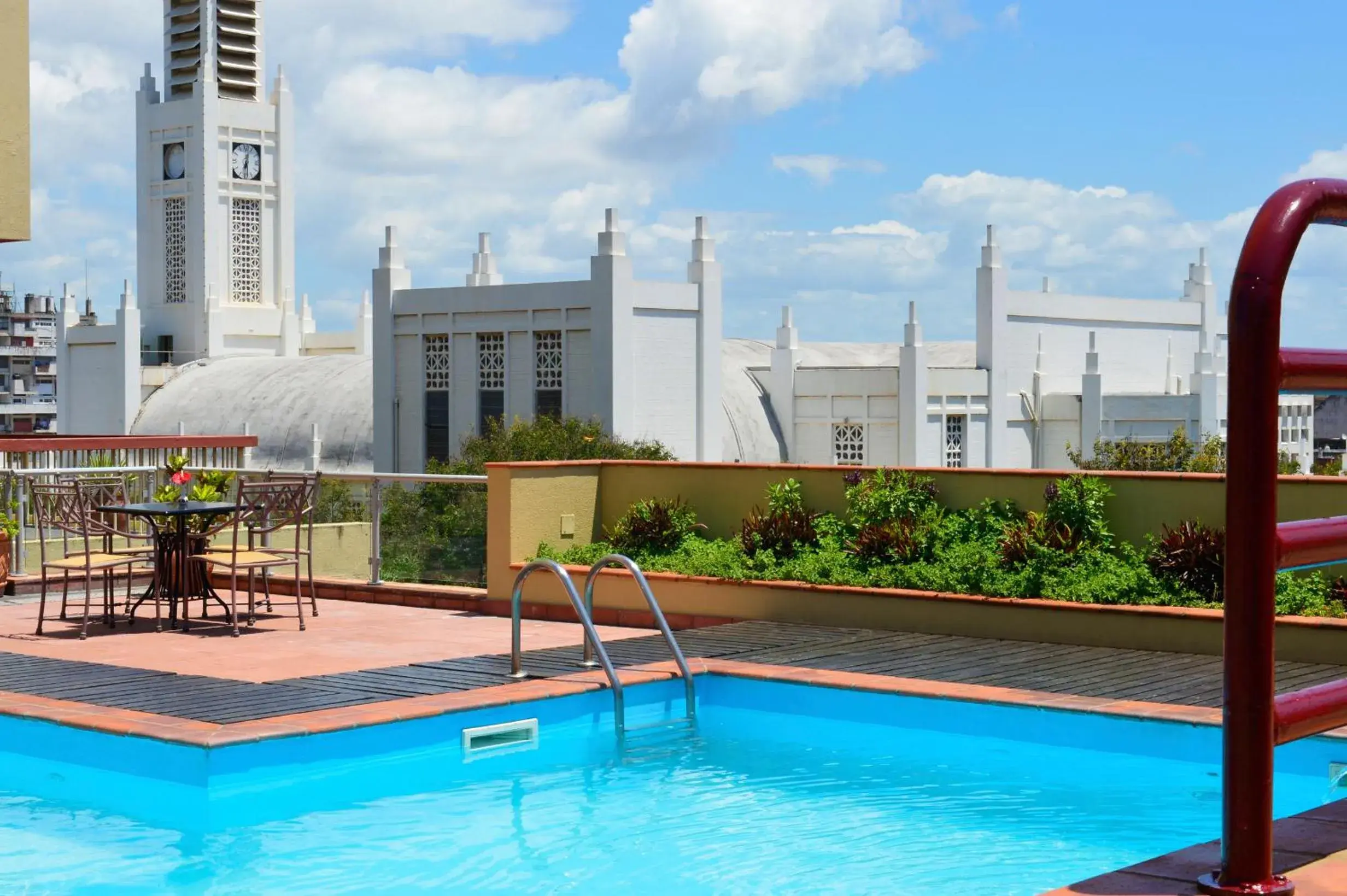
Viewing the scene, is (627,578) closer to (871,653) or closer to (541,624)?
(541,624)

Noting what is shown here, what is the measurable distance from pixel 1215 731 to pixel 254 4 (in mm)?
78433

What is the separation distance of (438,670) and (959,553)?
411cm

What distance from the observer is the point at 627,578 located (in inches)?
501

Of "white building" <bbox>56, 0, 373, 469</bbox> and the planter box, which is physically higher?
"white building" <bbox>56, 0, 373, 469</bbox>

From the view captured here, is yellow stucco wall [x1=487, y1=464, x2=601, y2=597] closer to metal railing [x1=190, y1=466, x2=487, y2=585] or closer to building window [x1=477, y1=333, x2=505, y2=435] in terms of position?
metal railing [x1=190, y1=466, x2=487, y2=585]

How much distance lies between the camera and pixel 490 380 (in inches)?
1962

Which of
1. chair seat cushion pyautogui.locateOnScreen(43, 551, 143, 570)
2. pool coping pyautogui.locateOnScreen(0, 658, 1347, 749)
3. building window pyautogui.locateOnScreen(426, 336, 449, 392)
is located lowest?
pool coping pyautogui.locateOnScreen(0, 658, 1347, 749)

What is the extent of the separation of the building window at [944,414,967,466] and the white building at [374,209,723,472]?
7.21 metres

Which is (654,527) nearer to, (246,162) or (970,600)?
(970,600)

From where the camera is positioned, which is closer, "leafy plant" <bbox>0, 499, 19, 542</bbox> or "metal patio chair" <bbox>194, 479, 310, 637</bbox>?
"metal patio chair" <bbox>194, 479, 310, 637</bbox>

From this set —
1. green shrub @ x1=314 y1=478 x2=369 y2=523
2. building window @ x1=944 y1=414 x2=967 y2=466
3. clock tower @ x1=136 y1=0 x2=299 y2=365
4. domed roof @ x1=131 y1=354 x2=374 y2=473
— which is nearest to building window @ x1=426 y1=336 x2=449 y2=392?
domed roof @ x1=131 y1=354 x2=374 y2=473

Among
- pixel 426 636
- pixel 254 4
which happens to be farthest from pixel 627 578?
pixel 254 4

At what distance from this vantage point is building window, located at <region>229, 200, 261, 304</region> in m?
77.9

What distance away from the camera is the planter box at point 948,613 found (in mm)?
10047
